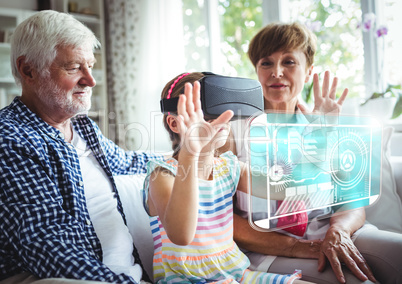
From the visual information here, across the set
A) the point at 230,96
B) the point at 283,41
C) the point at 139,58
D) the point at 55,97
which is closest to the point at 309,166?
the point at 230,96

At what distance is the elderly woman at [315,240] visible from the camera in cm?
83

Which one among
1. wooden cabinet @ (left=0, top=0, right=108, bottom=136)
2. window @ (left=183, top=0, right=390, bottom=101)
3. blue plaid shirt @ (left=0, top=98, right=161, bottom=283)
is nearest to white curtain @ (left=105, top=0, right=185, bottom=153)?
wooden cabinet @ (left=0, top=0, right=108, bottom=136)

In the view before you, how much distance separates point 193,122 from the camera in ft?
1.95

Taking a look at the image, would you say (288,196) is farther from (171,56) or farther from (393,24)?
(171,56)

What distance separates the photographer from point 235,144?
93cm

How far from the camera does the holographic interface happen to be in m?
0.67

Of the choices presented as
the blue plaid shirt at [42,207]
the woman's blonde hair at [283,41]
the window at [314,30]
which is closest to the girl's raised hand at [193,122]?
the blue plaid shirt at [42,207]

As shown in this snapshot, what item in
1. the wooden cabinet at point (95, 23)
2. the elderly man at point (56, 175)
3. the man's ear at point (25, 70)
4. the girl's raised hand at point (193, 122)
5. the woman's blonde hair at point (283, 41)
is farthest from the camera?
the wooden cabinet at point (95, 23)

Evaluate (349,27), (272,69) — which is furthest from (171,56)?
(272,69)

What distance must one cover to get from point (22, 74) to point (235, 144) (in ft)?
1.87

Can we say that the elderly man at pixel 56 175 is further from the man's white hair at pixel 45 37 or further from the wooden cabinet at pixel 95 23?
the wooden cabinet at pixel 95 23

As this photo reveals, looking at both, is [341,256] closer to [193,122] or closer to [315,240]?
[315,240]

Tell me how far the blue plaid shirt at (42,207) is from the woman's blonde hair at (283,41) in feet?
2.09

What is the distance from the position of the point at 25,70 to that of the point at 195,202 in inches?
23.3
